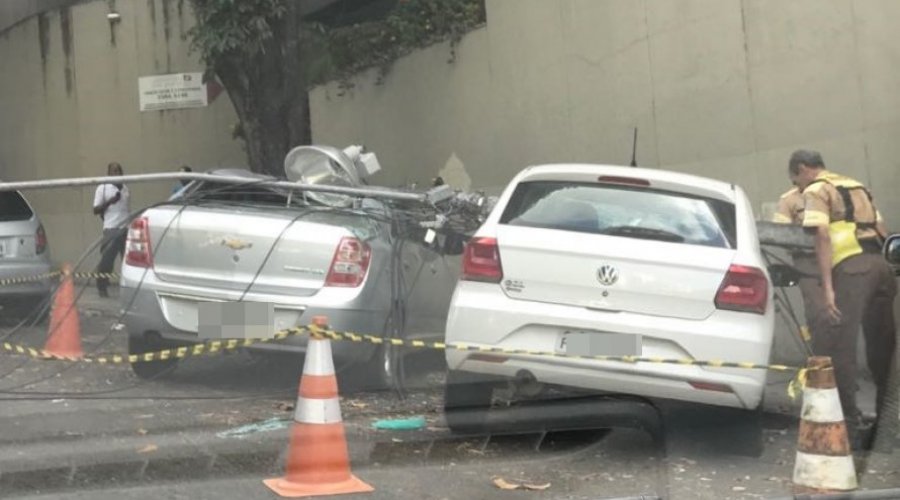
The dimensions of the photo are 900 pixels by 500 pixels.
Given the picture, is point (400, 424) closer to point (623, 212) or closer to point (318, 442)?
point (318, 442)

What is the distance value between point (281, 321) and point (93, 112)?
9865mm

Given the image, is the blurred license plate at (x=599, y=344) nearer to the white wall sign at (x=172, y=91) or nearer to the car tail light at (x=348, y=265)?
the car tail light at (x=348, y=265)

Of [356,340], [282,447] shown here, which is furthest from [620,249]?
[282,447]

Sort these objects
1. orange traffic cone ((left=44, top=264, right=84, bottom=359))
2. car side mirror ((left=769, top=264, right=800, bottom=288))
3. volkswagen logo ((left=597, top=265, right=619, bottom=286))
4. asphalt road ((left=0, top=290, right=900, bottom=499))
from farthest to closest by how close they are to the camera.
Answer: orange traffic cone ((left=44, top=264, right=84, bottom=359)) < car side mirror ((left=769, top=264, right=800, bottom=288)) < volkswagen logo ((left=597, top=265, right=619, bottom=286)) < asphalt road ((left=0, top=290, right=900, bottom=499))

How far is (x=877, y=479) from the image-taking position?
555cm

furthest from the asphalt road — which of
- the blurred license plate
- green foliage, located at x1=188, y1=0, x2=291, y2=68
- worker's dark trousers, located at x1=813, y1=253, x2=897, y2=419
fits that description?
green foliage, located at x1=188, y1=0, x2=291, y2=68

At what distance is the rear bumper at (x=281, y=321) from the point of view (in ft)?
21.5

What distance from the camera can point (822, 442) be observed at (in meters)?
5.11

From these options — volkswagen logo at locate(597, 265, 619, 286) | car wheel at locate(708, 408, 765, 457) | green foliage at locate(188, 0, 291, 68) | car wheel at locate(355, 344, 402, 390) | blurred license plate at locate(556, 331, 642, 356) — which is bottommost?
car wheel at locate(708, 408, 765, 457)

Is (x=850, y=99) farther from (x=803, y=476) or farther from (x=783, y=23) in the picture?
(x=803, y=476)

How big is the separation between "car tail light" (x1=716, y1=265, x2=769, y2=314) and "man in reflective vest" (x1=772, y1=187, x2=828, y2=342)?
1.14m

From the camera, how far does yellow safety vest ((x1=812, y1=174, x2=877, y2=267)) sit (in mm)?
6422

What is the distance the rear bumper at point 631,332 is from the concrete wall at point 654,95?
2.52 meters

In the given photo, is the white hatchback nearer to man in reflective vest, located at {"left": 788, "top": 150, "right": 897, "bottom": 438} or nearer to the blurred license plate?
the blurred license plate
